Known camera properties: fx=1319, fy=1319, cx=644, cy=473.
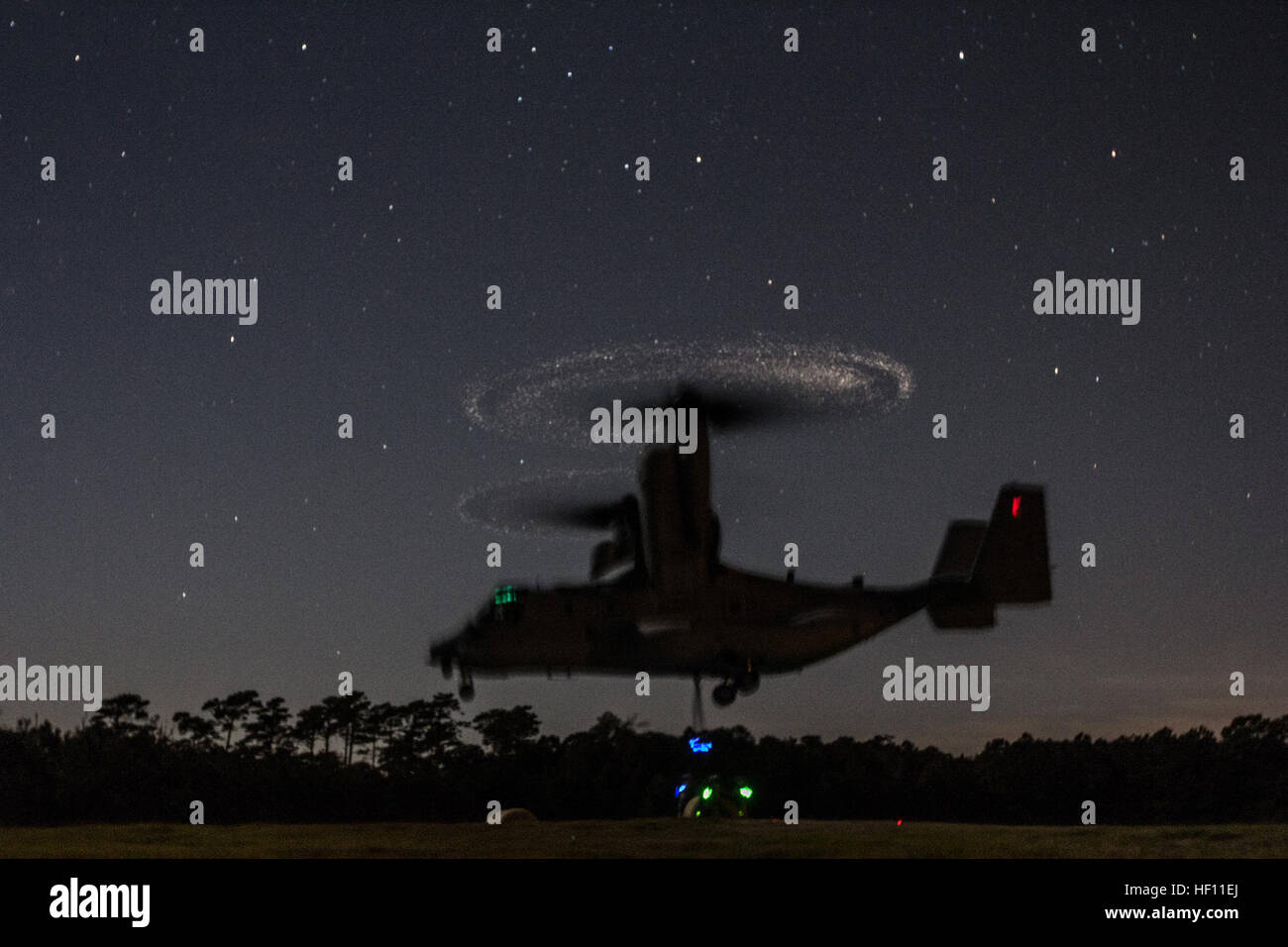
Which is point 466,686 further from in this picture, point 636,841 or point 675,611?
point 636,841

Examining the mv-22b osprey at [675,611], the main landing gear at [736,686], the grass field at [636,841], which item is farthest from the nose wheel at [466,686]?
the grass field at [636,841]

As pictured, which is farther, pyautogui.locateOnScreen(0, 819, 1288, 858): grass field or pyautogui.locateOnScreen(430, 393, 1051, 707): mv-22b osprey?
pyautogui.locateOnScreen(430, 393, 1051, 707): mv-22b osprey

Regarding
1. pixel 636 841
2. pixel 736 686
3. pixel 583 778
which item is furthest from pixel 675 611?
pixel 583 778

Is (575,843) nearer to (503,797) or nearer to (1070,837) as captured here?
(1070,837)

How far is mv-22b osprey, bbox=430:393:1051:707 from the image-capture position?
38.8m

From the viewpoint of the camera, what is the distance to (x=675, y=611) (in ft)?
131

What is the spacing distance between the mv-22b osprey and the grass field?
50.2 ft

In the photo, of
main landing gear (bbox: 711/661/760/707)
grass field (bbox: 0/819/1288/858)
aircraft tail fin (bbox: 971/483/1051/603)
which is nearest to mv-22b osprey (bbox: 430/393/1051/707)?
main landing gear (bbox: 711/661/760/707)

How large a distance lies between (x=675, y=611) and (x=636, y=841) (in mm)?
18513

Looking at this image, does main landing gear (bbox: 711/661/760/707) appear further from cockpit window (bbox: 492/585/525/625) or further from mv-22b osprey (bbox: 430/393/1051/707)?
cockpit window (bbox: 492/585/525/625)

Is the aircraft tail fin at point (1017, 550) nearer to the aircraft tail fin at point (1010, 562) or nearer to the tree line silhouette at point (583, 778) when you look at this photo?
the aircraft tail fin at point (1010, 562)

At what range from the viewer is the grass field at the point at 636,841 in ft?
64.5

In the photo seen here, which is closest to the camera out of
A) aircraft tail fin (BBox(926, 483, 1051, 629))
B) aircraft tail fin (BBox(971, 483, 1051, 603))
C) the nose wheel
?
the nose wheel

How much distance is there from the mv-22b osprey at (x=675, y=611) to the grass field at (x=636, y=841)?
50.2 feet
